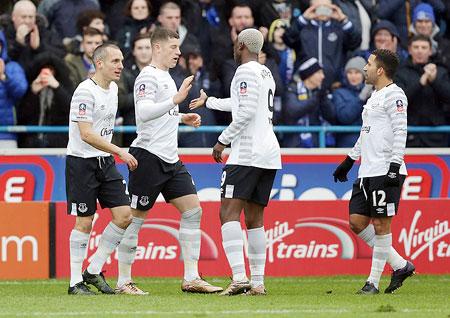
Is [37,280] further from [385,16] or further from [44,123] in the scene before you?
Result: [385,16]

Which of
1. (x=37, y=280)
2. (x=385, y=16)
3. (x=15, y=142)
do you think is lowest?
(x=37, y=280)

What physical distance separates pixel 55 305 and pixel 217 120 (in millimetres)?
7065

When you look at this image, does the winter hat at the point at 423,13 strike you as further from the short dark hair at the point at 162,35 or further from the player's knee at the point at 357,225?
the short dark hair at the point at 162,35

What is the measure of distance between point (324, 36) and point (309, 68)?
27.5 inches

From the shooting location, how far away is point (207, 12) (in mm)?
17719

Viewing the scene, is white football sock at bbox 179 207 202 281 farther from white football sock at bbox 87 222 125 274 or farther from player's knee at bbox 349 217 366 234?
player's knee at bbox 349 217 366 234

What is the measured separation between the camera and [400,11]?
60.4 ft

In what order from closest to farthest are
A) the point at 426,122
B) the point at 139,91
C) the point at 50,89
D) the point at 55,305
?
the point at 55,305 → the point at 139,91 → the point at 50,89 → the point at 426,122

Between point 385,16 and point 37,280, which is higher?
point 385,16

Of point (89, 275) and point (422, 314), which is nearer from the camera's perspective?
point (422, 314)

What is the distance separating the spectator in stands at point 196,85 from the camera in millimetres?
16734

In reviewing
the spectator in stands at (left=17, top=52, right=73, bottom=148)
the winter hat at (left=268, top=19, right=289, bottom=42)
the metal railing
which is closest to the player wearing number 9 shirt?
the metal railing

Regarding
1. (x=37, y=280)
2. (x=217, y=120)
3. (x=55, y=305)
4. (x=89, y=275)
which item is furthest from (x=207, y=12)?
(x=55, y=305)

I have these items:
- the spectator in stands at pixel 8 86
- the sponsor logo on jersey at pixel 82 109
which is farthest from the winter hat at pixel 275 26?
the sponsor logo on jersey at pixel 82 109
